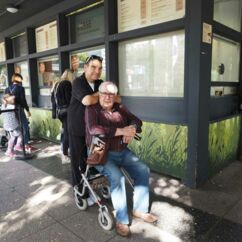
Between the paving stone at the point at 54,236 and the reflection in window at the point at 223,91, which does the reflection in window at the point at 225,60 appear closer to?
the reflection in window at the point at 223,91

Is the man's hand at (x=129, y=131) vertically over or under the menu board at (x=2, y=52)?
under

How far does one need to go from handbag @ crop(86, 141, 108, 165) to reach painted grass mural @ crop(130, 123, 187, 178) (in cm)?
151

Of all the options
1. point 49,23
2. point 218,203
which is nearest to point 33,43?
point 49,23

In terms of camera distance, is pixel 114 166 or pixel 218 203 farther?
pixel 218 203

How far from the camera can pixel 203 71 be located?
3379 millimetres

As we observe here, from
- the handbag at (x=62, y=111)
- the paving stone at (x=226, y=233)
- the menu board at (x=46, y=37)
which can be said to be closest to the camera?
the paving stone at (x=226, y=233)

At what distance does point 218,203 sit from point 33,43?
19.3 feet

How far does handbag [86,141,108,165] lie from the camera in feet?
8.20

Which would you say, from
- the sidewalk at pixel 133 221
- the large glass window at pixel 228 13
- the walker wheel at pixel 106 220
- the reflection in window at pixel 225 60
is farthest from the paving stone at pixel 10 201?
the large glass window at pixel 228 13

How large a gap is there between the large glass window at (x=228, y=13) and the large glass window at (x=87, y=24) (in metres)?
2.12

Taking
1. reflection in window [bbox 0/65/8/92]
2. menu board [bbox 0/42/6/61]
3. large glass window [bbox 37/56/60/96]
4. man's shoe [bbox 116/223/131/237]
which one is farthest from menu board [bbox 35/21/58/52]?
man's shoe [bbox 116/223/131/237]

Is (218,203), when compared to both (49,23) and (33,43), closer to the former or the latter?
(49,23)

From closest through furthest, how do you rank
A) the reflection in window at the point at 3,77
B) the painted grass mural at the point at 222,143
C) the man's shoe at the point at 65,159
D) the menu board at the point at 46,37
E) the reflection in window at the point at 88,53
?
1. the painted grass mural at the point at 222,143
2. the man's shoe at the point at 65,159
3. the reflection in window at the point at 88,53
4. the menu board at the point at 46,37
5. the reflection in window at the point at 3,77

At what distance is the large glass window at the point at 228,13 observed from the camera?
3850 mm
